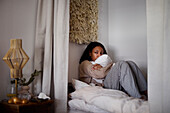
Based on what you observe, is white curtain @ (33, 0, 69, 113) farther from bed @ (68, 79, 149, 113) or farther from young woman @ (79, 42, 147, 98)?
young woman @ (79, 42, 147, 98)

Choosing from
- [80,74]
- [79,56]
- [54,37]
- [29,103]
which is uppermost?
[54,37]

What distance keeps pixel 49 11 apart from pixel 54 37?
0.34 meters

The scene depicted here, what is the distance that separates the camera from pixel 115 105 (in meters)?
1.92

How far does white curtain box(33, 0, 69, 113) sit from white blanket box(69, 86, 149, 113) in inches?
9.3

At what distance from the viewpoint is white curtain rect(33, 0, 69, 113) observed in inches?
95.7

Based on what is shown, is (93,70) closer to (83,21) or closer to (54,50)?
(54,50)

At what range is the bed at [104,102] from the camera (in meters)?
1.82

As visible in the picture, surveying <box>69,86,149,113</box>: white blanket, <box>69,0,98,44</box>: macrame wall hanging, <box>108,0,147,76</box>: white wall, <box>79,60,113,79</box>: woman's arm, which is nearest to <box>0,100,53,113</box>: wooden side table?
<box>69,86,149,113</box>: white blanket

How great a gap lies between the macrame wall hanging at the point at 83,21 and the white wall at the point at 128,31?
0.52 meters

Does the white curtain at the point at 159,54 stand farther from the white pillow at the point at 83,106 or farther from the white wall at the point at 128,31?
the white wall at the point at 128,31

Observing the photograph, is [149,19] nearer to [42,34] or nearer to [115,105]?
[115,105]

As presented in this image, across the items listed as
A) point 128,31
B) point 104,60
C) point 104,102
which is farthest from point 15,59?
point 128,31

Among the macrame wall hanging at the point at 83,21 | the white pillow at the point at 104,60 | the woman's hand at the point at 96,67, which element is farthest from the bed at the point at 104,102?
the macrame wall hanging at the point at 83,21

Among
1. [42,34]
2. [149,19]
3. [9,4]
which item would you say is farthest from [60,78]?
[149,19]
